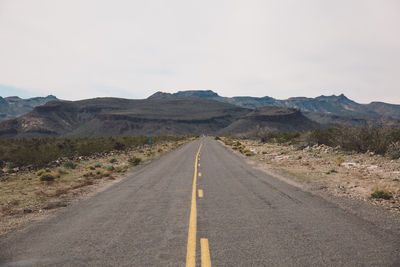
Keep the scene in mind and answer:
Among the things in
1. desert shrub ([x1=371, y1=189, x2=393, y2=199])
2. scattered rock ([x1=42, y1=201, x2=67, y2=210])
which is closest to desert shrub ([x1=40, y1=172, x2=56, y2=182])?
scattered rock ([x1=42, y1=201, x2=67, y2=210])

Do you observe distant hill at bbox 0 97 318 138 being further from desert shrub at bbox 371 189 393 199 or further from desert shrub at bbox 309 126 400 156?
desert shrub at bbox 371 189 393 199

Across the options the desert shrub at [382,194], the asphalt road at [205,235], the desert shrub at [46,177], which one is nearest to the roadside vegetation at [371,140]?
the desert shrub at [382,194]

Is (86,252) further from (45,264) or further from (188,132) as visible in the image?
(188,132)

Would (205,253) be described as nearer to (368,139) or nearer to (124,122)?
(368,139)

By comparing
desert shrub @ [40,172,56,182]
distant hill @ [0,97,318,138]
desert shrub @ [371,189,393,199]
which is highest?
distant hill @ [0,97,318,138]

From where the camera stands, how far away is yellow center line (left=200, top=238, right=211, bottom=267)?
12.4 feet

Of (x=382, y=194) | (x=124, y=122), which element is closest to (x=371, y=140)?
(x=382, y=194)

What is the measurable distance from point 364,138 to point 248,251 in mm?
19889

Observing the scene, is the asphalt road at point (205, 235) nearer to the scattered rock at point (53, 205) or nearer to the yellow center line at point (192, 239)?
the yellow center line at point (192, 239)

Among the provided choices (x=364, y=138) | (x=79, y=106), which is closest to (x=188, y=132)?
(x=79, y=106)

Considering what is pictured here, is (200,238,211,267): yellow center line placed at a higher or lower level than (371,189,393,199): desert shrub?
lower

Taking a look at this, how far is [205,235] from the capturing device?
4914mm

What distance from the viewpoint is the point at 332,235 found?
15.8ft

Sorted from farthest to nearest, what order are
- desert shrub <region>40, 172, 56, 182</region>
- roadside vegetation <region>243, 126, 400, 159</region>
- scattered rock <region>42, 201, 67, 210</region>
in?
roadside vegetation <region>243, 126, 400, 159</region>, desert shrub <region>40, 172, 56, 182</region>, scattered rock <region>42, 201, 67, 210</region>
